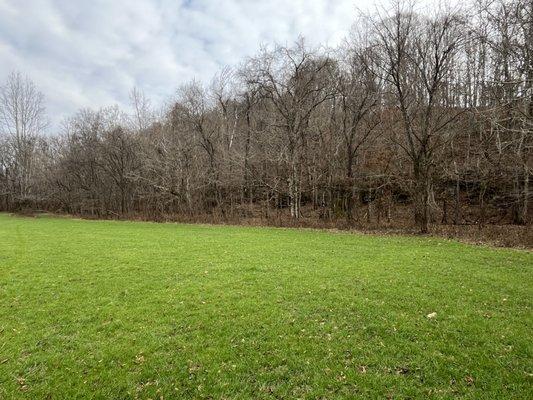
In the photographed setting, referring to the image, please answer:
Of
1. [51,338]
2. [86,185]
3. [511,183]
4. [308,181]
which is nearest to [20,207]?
[86,185]

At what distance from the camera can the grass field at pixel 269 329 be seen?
14.6ft

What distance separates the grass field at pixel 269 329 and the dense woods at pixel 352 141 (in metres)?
7.31

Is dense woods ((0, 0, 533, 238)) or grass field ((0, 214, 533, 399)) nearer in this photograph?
grass field ((0, 214, 533, 399))

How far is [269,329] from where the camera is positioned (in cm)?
611

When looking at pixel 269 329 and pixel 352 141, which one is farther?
pixel 352 141

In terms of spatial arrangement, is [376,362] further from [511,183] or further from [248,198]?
[248,198]

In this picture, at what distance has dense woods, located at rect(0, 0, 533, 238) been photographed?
766 inches

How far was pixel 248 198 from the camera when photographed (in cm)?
3872

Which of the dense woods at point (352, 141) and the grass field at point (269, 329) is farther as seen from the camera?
the dense woods at point (352, 141)

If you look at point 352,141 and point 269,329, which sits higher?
point 352,141

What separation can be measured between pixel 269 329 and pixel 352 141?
964 inches

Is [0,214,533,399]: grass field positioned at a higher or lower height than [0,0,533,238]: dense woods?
lower

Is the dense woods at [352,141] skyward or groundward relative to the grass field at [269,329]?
skyward

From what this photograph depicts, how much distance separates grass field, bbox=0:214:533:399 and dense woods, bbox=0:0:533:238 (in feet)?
24.0
